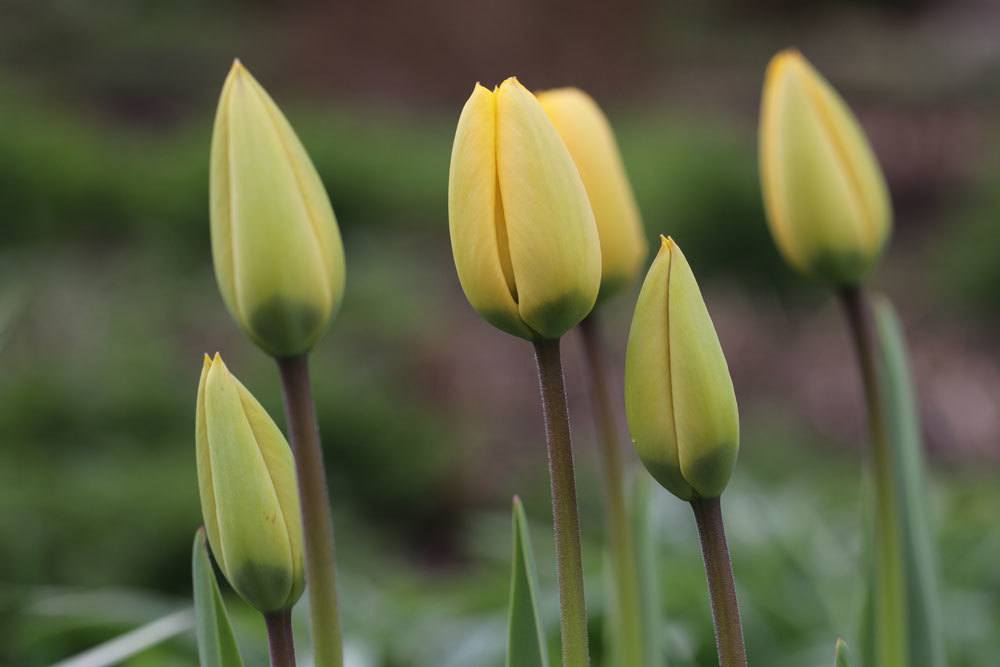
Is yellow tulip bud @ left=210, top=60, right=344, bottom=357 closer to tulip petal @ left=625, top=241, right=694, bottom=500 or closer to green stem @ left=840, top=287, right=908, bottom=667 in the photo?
tulip petal @ left=625, top=241, right=694, bottom=500

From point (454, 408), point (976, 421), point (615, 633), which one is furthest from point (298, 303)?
point (976, 421)

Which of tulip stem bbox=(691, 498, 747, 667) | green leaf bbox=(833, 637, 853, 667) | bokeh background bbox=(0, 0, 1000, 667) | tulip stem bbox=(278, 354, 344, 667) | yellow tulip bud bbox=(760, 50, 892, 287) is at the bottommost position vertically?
green leaf bbox=(833, 637, 853, 667)

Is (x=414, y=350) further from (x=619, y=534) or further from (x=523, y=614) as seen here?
(x=523, y=614)

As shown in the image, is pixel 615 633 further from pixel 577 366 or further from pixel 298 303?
pixel 577 366

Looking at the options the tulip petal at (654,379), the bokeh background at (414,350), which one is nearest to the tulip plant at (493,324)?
the tulip petal at (654,379)

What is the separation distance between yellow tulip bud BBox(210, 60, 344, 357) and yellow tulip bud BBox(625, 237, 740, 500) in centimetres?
14

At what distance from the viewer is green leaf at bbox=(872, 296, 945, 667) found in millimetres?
735

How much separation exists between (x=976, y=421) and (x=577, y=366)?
3.57 feet

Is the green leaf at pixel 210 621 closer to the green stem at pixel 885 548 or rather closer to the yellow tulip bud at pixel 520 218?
the yellow tulip bud at pixel 520 218

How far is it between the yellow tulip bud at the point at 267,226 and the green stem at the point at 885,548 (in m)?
0.36

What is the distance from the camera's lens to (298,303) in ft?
1.75

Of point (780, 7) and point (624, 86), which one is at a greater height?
point (780, 7)

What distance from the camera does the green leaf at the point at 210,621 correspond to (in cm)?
55

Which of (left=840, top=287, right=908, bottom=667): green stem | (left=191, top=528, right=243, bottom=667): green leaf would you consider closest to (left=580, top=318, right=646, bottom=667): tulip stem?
(left=840, top=287, right=908, bottom=667): green stem
